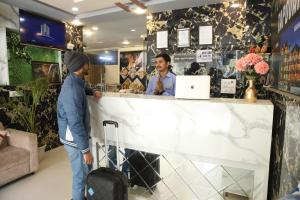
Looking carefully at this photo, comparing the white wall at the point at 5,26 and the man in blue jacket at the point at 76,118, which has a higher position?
the white wall at the point at 5,26

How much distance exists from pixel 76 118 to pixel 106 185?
62 cm

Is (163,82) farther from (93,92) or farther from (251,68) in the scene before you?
(251,68)

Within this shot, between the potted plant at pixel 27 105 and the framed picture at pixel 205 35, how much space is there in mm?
2792

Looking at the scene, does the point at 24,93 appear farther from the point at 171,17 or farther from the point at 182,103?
the point at 182,103

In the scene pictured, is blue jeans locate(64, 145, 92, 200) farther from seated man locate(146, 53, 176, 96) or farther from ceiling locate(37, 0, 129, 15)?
ceiling locate(37, 0, 129, 15)

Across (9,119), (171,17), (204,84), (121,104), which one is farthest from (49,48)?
(204,84)

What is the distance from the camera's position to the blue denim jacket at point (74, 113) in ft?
5.97

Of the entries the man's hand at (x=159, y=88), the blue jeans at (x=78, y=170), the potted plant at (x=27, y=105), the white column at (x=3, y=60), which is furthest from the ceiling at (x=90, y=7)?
the blue jeans at (x=78, y=170)

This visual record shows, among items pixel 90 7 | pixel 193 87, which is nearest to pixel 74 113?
pixel 193 87

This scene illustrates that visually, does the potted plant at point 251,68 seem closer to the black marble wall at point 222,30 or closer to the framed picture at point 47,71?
the black marble wall at point 222,30

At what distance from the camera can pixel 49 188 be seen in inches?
106

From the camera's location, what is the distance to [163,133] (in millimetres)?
1799

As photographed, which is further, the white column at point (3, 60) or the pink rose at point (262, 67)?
the white column at point (3, 60)

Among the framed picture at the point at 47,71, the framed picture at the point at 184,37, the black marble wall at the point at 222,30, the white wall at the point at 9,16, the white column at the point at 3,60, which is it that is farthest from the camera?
the framed picture at the point at 47,71
